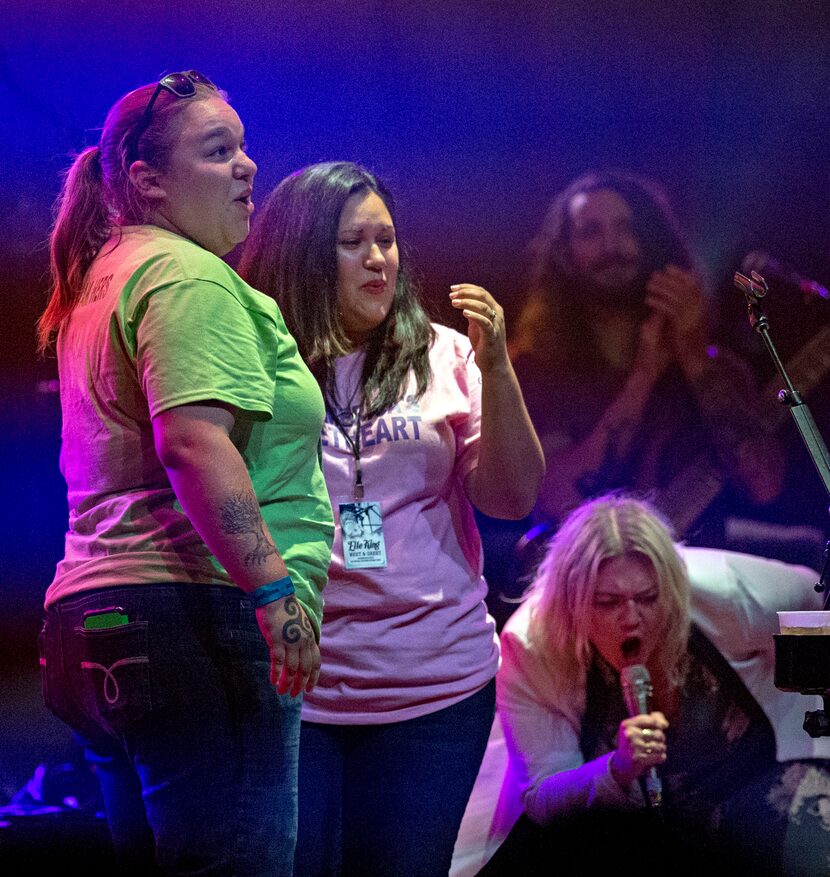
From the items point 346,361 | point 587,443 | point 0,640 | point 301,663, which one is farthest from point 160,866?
point 587,443

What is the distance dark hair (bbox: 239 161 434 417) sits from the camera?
172 centimetres

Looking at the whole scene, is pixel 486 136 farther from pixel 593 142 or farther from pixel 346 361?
pixel 346 361

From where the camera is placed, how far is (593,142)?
7.09 ft

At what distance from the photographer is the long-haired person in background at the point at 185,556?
107 centimetres

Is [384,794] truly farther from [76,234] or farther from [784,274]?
[784,274]

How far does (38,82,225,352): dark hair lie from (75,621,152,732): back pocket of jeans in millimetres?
405

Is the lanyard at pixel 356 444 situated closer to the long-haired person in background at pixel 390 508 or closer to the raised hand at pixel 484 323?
the long-haired person in background at pixel 390 508

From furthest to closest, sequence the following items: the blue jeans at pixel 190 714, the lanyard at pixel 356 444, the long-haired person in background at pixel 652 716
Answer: the long-haired person in background at pixel 652 716
the lanyard at pixel 356 444
the blue jeans at pixel 190 714

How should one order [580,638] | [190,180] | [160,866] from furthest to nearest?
1. [580,638]
2. [190,180]
3. [160,866]

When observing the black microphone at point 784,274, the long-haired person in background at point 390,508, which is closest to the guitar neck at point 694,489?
the black microphone at point 784,274

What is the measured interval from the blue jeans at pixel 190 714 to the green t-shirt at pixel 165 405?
0.04 m

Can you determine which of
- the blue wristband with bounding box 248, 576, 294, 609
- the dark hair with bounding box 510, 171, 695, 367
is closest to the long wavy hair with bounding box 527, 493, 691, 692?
the dark hair with bounding box 510, 171, 695, 367

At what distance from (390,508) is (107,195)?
2.07 feet

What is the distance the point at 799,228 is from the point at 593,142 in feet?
1.54
